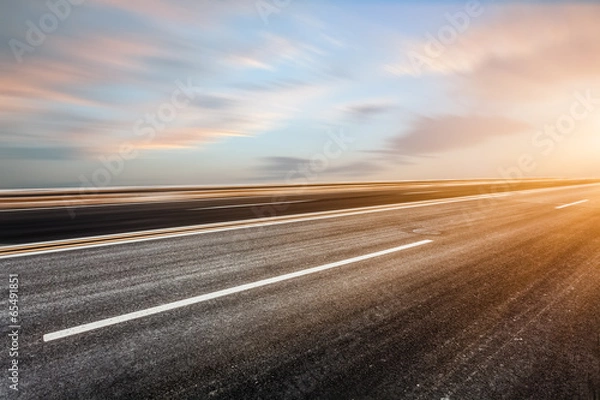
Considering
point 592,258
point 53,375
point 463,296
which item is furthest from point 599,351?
point 53,375

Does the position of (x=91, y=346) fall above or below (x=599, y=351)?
above

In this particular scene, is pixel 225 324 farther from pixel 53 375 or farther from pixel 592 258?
pixel 592 258

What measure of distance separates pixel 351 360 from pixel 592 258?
5805mm

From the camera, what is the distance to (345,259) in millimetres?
5402

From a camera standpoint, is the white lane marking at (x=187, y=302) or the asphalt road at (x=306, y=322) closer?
the asphalt road at (x=306, y=322)

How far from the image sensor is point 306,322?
125 inches

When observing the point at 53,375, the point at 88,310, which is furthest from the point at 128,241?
the point at 53,375

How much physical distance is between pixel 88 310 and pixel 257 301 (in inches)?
68.8

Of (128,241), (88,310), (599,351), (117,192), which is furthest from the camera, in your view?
(117,192)

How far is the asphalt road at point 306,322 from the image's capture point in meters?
2.28

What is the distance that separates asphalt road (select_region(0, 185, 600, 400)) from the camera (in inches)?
89.7

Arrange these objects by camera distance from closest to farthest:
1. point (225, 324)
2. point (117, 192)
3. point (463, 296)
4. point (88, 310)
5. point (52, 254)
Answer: point (225, 324) < point (88, 310) < point (463, 296) < point (52, 254) < point (117, 192)

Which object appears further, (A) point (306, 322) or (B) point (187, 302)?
(B) point (187, 302)

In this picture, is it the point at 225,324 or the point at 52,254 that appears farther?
the point at 52,254
